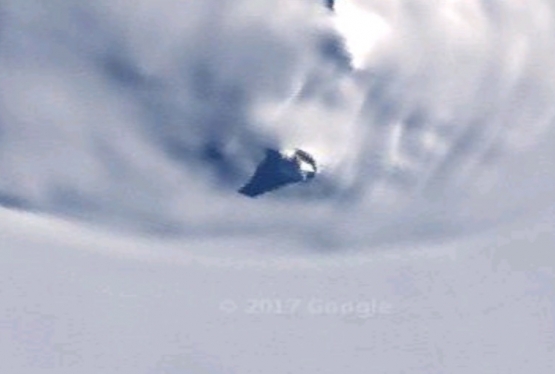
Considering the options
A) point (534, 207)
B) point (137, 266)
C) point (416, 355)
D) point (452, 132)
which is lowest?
point (416, 355)

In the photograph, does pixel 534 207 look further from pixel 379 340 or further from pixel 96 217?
pixel 96 217

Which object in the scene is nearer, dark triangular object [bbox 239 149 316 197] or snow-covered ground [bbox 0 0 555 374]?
snow-covered ground [bbox 0 0 555 374]

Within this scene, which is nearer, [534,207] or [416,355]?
[416,355]

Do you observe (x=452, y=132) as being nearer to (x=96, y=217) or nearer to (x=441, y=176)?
(x=441, y=176)

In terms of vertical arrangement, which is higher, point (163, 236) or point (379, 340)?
point (163, 236)

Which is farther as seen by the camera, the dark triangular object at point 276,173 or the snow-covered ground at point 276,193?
the dark triangular object at point 276,173

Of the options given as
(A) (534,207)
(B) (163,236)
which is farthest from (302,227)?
(A) (534,207)
